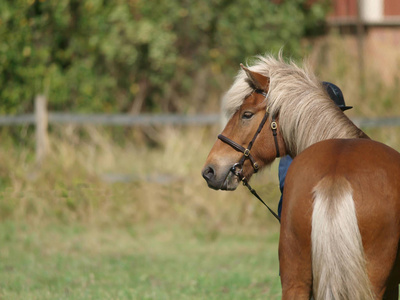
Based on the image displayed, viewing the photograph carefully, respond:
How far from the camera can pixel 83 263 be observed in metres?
6.80

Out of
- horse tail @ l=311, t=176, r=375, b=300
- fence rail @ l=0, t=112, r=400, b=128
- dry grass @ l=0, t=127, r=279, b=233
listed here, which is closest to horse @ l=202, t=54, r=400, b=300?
horse tail @ l=311, t=176, r=375, b=300

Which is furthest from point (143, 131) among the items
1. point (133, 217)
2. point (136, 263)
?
point (136, 263)

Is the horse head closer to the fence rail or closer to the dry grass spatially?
the dry grass

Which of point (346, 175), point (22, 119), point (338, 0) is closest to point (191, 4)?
point (338, 0)

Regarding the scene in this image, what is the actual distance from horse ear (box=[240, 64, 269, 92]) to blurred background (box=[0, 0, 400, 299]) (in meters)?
2.13

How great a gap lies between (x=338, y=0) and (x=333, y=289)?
12.3m

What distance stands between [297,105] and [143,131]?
9.26 metres

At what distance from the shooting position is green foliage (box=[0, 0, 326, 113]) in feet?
35.4

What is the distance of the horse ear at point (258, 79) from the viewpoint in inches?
142

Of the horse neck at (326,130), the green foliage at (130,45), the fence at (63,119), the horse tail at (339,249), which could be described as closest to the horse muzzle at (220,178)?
the horse neck at (326,130)

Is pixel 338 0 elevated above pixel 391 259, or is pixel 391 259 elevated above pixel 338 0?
pixel 338 0

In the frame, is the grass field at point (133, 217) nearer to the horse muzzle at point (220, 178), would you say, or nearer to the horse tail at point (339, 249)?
the horse muzzle at point (220, 178)

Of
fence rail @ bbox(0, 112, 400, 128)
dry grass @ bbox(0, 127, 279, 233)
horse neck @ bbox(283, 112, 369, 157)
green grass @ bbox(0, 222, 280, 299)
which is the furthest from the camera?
fence rail @ bbox(0, 112, 400, 128)

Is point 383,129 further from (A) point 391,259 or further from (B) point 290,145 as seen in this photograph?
(A) point 391,259
